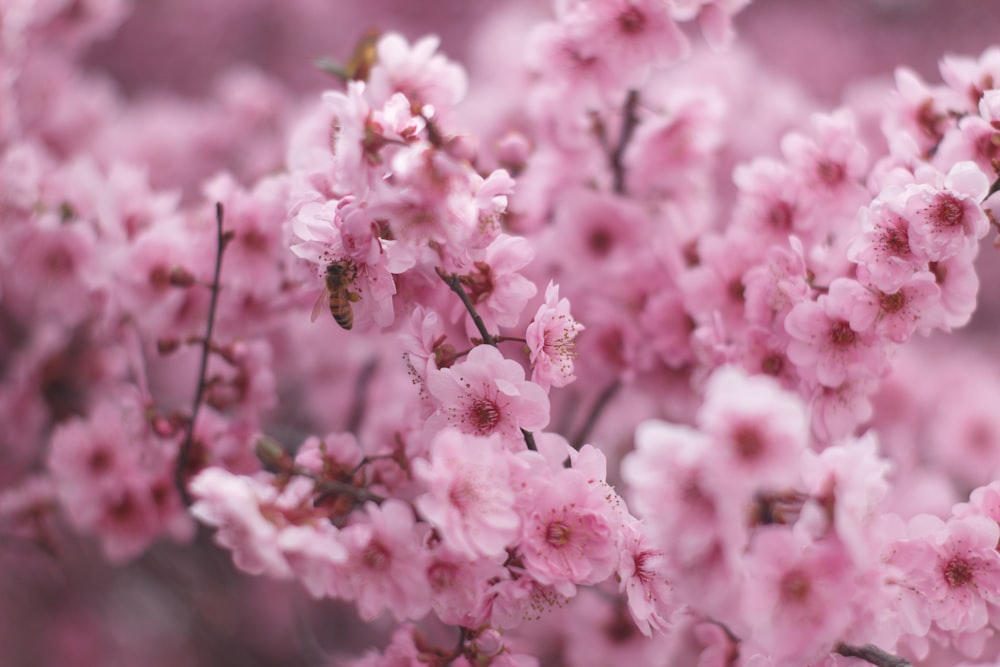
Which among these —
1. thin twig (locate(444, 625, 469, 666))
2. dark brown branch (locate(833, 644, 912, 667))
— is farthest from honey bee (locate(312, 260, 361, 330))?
dark brown branch (locate(833, 644, 912, 667))

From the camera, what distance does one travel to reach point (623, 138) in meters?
1.29

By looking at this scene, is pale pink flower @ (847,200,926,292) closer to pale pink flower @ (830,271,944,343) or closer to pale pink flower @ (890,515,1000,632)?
pale pink flower @ (830,271,944,343)

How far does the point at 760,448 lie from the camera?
1.98 ft

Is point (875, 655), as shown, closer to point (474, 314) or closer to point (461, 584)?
point (461, 584)

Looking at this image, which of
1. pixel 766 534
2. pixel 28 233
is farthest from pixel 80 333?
pixel 766 534

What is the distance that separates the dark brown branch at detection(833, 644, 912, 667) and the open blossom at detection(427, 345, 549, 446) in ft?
1.21

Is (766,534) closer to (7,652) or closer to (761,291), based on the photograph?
→ (761,291)

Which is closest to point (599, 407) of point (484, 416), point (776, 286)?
point (776, 286)

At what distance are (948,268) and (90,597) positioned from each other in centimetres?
193

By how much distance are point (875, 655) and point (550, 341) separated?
0.44m

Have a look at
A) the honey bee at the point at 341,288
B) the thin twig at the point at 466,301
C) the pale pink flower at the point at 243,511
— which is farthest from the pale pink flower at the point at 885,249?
the pale pink flower at the point at 243,511

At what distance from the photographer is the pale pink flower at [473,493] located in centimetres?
74

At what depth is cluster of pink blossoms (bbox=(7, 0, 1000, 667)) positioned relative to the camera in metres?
0.71

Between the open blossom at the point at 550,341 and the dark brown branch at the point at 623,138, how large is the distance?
1.60 ft
